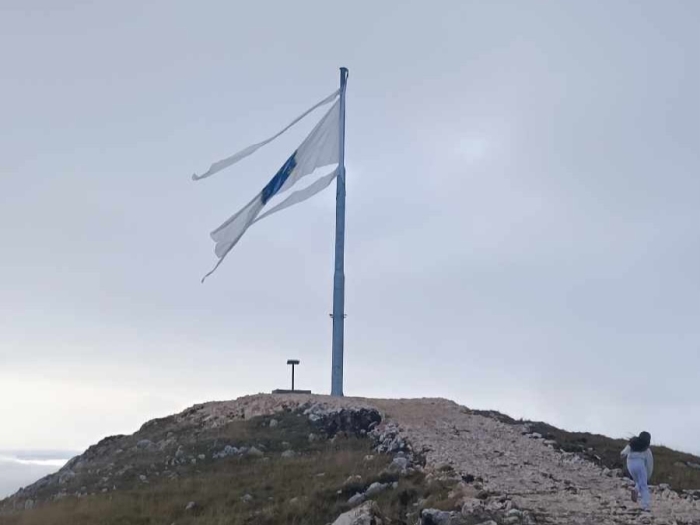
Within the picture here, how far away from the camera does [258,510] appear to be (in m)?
17.9

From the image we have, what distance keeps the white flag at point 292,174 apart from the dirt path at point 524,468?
6093 millimetres

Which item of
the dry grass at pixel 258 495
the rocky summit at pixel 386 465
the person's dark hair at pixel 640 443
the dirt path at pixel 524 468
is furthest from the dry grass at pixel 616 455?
the dry grass at pixel 258 495

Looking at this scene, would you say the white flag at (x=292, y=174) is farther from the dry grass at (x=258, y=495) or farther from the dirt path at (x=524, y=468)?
the dry grass at (x=258, y=495)

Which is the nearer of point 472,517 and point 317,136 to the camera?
point 472,517

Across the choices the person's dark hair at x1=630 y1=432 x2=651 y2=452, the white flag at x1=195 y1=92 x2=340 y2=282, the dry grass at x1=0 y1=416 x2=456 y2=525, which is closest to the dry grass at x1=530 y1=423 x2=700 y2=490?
the person's dark hair at x1=630 y1=432 x2=651 y2=452

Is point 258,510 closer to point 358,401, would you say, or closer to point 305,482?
point 305,482

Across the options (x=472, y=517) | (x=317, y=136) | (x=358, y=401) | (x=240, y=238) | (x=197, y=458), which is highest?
(x=317, y=136)

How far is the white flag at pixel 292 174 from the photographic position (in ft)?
96.5

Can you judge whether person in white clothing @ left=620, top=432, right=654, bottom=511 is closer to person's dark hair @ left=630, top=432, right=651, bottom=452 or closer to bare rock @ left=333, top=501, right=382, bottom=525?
person's dark hair @ left=630, top=432, right=651, bottom=452

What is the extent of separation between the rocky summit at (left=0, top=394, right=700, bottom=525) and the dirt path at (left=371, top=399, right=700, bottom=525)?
3 centimetres

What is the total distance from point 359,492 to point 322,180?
44.0ft

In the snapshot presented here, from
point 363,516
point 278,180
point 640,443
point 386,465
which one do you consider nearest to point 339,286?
point 278,180

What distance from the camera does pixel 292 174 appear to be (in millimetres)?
30000

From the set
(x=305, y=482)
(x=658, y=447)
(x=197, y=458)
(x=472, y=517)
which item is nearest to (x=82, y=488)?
(x=197, y=458)
